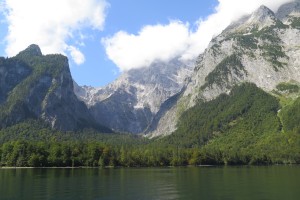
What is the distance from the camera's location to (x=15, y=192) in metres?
92.3

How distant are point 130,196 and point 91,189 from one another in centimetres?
1657

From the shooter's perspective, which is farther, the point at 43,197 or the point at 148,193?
the point at 148,193

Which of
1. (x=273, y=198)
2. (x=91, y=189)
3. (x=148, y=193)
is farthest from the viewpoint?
(x=91, y=189)

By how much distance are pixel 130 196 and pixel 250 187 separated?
1372 inches

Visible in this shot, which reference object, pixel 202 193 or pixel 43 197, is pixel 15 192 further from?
pixel 202 193

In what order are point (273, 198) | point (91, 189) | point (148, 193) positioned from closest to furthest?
1. point (273, 198)
2. point (148, 193)
3. point (91, 189)

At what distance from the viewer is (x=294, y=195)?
85.1 metres

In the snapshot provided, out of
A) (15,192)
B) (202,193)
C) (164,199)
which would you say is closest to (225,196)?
(202,193)

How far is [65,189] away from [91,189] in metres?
6.73

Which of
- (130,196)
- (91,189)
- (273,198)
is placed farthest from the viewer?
(91,189)

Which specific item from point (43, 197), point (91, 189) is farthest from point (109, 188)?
point (43, 197)

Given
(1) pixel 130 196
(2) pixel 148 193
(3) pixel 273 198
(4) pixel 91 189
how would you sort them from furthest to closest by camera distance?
1. (4) pixel 91 189
2. (2) pixel 148 193
3. (1) pixel 130 196
4. (3) pixel 273 198

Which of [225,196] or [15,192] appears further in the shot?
[15,192]

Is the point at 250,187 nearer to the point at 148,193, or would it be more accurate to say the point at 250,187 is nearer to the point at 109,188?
the point at 148,193
